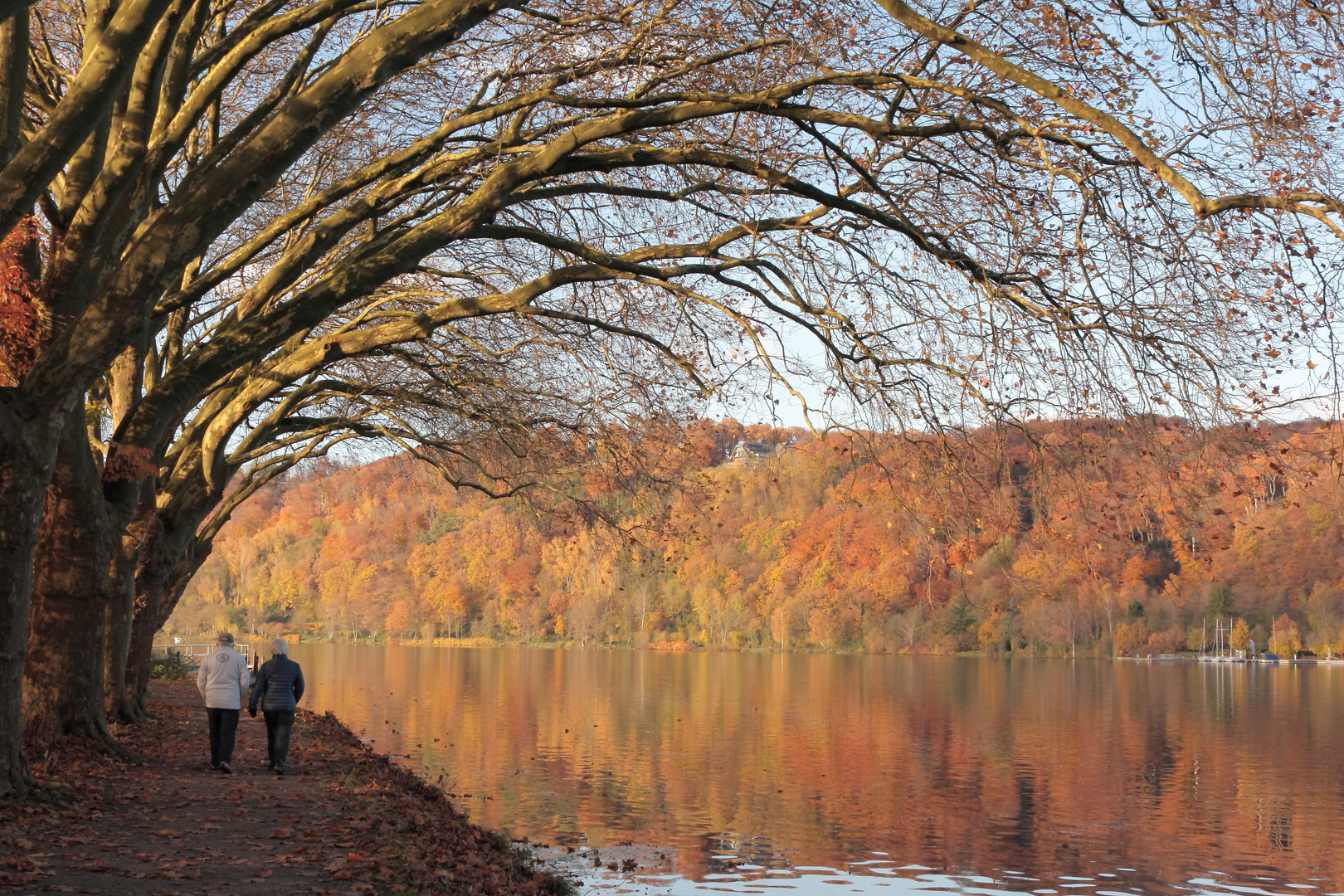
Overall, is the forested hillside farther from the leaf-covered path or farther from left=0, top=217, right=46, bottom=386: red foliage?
left=0, top=217, right=46, bottom=386: red foliage

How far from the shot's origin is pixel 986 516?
30.9 ft

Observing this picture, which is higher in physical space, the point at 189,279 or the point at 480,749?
the point at 189,279

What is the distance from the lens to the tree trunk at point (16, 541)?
921 centimetres

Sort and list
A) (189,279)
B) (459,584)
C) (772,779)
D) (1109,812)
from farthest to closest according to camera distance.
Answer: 1. (459,584)
2. (772,779)
3. (1109,812)
4. (189,279)

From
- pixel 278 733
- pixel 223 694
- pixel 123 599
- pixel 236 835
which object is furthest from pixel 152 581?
pixel 236 835

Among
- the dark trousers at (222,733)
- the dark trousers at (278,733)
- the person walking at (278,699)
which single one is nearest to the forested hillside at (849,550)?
the person walking at (278,699)

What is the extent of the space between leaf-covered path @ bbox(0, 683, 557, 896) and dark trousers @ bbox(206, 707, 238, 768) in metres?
0.26

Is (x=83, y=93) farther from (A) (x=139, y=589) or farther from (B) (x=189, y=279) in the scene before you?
(A) (x=139, y=589)

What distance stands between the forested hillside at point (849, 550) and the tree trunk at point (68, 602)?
6.87 meters

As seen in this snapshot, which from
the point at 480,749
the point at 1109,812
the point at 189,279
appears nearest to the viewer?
the point at 189,279

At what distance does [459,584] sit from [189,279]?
121 meters

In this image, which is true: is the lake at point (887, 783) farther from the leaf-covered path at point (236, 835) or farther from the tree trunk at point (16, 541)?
the tree trunk at point (16, 541)

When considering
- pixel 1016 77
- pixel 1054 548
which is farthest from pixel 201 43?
pixel 1054 548

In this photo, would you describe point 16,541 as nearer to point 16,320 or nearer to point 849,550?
point 16,320
